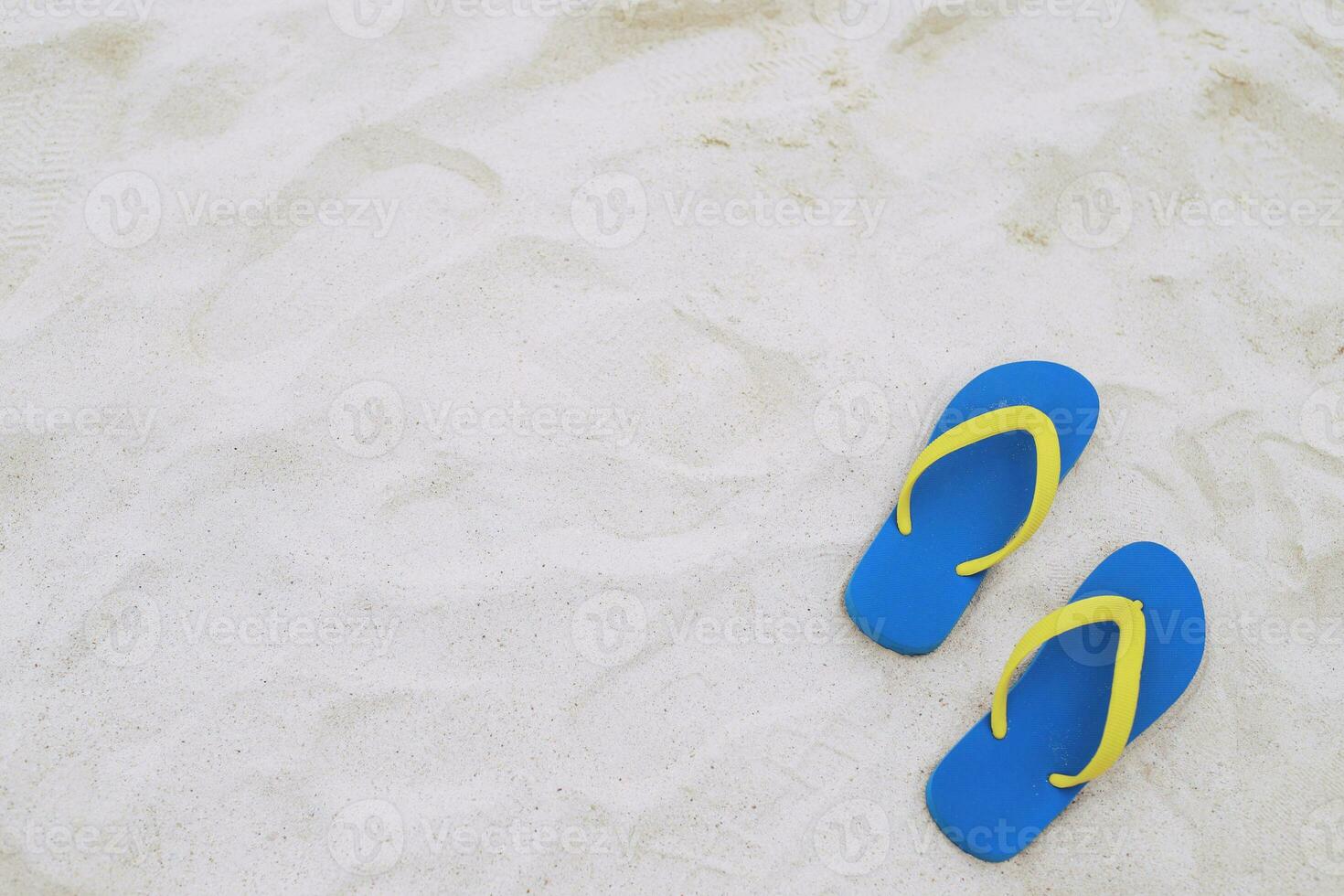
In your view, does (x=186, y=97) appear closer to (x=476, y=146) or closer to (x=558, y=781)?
(x=476, y=146)

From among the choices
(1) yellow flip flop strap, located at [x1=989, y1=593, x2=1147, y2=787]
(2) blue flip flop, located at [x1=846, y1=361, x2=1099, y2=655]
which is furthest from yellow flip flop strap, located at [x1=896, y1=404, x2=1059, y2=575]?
(1) yellow flip flop strap, located at [x1=989, y1=593, x2=1147, y2=787]

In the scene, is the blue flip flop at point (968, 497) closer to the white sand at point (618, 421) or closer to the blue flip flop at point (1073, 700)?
the white sand at point (618, 421)

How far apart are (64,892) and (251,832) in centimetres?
31

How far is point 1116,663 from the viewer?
1.52 metres

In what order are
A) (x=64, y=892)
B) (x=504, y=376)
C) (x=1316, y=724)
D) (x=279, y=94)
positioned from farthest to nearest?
(x=279, y=94) → (x=504, y=376) → (x=1316, y=724) → (x=64, y=892)

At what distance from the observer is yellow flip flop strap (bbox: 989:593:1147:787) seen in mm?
1521

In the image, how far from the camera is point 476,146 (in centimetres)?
190

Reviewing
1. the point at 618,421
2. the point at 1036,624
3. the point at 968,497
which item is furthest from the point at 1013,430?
the point at 618,421

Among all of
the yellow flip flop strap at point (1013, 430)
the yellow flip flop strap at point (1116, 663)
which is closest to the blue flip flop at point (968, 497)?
the yellow flip flop strap at point (1013, 430)

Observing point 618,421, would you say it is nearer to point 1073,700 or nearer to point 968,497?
point 968,497

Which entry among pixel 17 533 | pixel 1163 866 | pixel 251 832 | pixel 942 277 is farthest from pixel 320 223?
pixel 1163 866

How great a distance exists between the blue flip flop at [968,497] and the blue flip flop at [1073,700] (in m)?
0.16

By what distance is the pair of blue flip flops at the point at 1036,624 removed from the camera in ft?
5.20

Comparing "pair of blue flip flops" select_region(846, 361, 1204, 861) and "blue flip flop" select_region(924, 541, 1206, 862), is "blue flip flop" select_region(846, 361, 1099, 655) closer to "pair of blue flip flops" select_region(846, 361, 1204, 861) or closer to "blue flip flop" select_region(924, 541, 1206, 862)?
"pair of blue flip flops" select_region(846, 361, 1204, 861)
